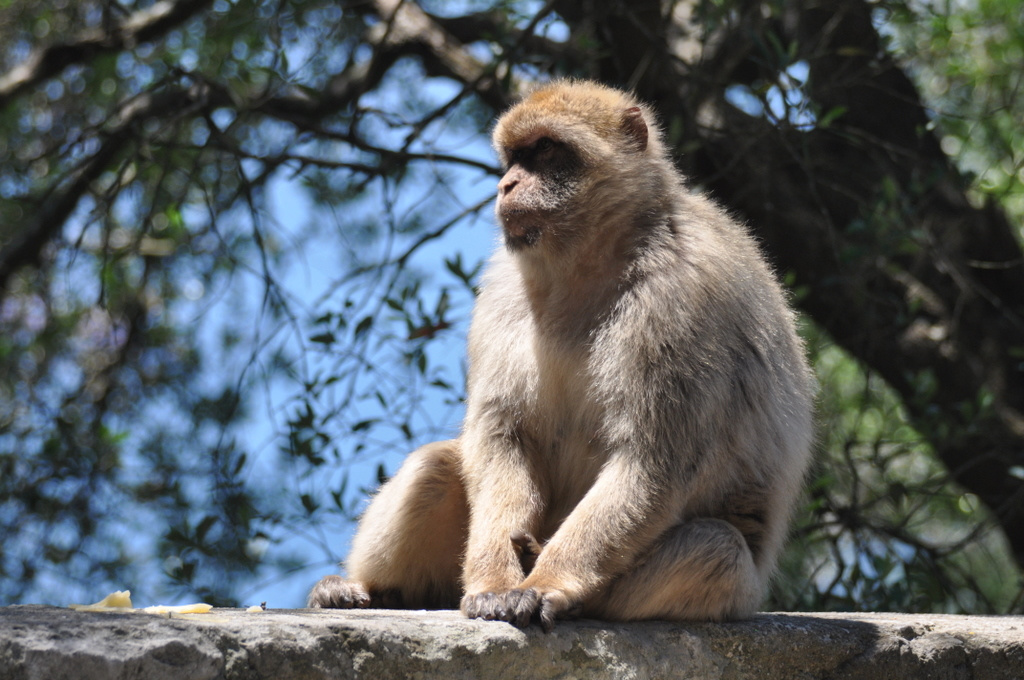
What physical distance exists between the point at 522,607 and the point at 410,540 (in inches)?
34.6

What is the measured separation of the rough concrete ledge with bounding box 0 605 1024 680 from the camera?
7.34 ft

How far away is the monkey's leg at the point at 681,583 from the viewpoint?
A: 309 centimetres

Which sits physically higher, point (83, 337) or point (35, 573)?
point (83, 337)

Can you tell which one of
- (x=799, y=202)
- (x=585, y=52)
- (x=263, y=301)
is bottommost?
(x=263, y=301)

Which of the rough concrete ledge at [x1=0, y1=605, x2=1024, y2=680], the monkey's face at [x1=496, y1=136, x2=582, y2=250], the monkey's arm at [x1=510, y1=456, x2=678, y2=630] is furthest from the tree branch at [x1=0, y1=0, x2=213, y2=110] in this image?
the monkey's arm at [x1=510, y1=456, x2=678, y2=630]

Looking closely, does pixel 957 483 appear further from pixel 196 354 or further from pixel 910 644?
pixel 196 354

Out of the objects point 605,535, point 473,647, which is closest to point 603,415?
point 605,535

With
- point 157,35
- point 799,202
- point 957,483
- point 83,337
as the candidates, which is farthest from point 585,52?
point 83,337

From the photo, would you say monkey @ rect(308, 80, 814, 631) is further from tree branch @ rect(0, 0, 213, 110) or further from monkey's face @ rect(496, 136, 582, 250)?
tree branch @ rect(0, 0, 213, 110)

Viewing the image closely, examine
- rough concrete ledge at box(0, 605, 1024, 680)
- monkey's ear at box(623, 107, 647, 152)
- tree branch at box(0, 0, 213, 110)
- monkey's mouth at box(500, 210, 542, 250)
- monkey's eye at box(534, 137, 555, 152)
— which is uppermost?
tree branch at box(0, 0, 213, 110)

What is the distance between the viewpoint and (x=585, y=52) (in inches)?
224

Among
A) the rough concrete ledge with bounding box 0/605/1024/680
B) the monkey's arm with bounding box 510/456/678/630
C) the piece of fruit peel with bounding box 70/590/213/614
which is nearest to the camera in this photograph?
the rough concrete ledge with bounding box 0/605/1024/680

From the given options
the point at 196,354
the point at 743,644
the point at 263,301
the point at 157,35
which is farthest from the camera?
the point at 196,354

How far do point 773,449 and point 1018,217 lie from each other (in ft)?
16.7
